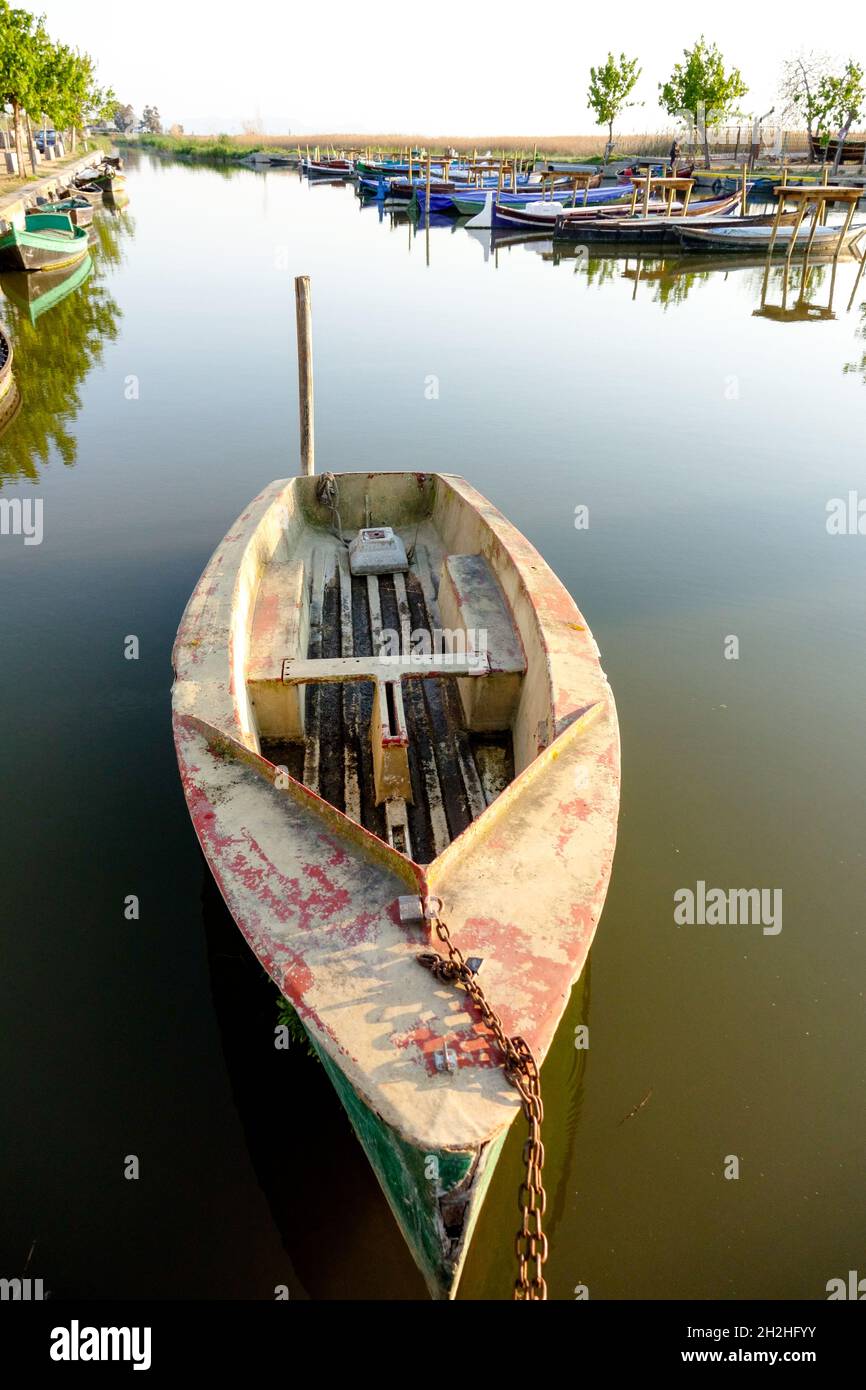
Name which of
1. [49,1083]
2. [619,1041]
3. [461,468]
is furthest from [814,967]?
[461,468]

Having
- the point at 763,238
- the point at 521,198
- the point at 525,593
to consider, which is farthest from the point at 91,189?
the point at 525,593

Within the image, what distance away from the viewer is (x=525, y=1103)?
2957mm

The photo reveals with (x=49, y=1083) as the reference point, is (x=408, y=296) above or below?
above

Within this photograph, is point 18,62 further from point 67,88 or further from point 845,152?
point 845,152

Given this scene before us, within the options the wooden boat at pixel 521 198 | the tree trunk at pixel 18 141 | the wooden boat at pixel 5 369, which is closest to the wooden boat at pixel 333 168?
the wooden boat at pixel 521 198

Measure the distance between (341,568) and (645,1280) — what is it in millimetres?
7205

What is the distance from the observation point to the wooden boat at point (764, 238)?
33.3 meters

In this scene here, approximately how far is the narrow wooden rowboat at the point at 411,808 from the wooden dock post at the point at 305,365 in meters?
2.13

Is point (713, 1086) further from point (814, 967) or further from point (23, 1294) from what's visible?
point (23, 1294)

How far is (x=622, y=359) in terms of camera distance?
66.5 feet

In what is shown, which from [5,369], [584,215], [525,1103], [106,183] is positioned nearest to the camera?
[525,1103]

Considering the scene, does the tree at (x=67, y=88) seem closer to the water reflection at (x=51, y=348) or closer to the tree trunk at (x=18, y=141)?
the tree trunk at (x=18, y=141)

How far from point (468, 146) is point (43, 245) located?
283ft
